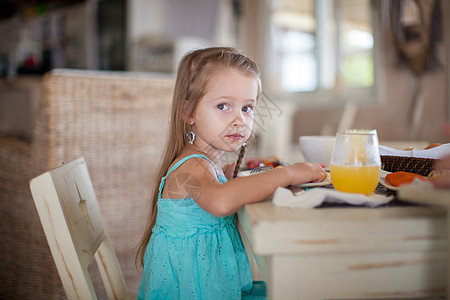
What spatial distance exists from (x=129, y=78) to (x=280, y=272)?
Answer: 1.56 metres

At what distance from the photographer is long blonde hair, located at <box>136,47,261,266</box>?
3.50 ft

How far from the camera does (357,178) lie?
703 millimetres

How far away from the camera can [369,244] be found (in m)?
0.53

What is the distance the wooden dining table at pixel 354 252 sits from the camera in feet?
1.75

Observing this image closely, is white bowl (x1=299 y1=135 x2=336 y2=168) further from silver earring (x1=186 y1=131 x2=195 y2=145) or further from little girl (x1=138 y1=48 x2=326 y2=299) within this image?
silver earring (x1=186 y1=131 x2=195 y2=145)

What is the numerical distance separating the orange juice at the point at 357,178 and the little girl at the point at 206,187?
4.1 inches

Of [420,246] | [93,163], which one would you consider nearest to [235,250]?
[420,246]

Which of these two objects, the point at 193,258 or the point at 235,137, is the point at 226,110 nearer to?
the point at 235,137

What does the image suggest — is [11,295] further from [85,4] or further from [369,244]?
[85,4]

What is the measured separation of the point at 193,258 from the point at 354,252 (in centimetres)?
47

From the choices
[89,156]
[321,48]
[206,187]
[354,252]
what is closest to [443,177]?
[354,252]

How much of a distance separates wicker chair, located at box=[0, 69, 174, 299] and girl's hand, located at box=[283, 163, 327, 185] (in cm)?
118

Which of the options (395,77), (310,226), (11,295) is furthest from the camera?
(395,77)

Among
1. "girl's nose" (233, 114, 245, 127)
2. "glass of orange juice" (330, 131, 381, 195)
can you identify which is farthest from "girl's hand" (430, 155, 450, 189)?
"girl's nose" (233, 114, 245, 127)
